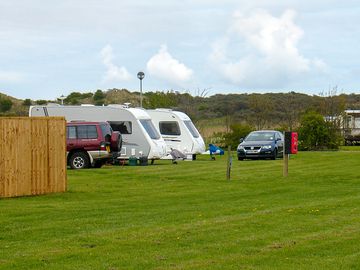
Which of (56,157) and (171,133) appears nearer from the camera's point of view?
(56,157)

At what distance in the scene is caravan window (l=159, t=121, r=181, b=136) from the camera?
3809 cm

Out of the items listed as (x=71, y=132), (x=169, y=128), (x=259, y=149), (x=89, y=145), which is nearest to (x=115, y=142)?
(x=89, y=145)

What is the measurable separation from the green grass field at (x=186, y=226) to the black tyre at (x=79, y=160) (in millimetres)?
6244

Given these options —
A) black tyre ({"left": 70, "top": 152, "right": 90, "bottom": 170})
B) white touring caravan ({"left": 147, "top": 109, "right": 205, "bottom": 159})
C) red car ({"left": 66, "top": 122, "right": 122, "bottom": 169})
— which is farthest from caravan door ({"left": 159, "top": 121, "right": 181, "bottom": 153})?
black tyre ({"left": 70, "top": 152, "right": 90, "bottom": 170})

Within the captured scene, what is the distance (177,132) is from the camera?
38.1 meters

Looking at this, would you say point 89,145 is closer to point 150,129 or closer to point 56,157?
point 150,129

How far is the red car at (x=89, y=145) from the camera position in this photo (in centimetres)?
2945

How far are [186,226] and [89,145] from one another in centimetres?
1694

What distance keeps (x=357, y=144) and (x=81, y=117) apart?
3013cm

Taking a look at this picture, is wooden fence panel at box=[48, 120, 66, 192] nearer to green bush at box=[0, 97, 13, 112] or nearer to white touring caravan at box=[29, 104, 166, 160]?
white touring caravan at box=[29, 104, 166, 160]

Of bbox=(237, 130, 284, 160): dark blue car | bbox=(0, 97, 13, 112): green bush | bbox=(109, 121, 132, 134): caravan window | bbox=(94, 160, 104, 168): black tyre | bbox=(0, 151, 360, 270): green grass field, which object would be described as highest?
bbox=(0, 97, 13, 112): green bush

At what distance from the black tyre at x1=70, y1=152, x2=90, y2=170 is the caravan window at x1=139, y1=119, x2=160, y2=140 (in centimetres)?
440

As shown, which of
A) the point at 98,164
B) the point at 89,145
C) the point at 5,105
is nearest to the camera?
the point at 89,145

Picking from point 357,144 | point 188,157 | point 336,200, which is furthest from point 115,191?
point 357,144
